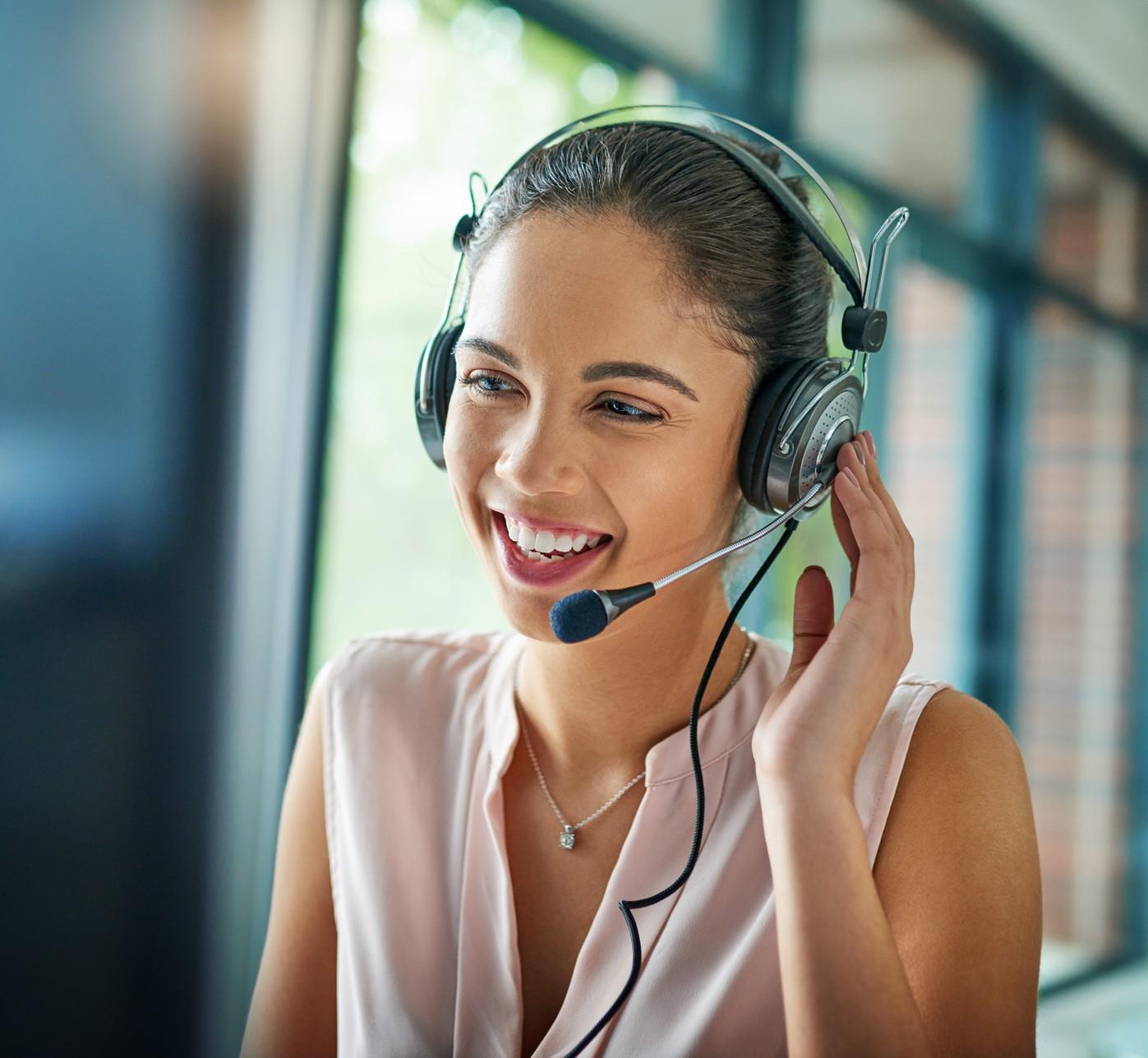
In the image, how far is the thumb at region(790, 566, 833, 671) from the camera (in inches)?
44.9

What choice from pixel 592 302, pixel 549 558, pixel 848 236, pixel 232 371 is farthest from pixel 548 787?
pixel 232 371

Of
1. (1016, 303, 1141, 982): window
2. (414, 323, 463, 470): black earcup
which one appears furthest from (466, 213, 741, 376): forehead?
(1016, 303, 1141, 982): window

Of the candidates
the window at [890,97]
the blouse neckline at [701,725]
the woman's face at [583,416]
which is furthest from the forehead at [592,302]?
the window at [890,97]

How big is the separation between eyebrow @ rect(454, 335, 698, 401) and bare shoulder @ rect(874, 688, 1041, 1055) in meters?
0.41

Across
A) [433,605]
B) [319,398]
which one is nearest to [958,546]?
[433,605]

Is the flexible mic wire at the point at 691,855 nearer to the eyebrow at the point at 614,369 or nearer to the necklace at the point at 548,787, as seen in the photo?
the necklace at the point at 548,787

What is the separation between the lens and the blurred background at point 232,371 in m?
1.93

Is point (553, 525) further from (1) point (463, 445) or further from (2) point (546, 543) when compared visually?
(1) point (463, 445)

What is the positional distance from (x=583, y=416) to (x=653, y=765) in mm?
385

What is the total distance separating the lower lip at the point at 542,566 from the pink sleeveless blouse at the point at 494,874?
0.79ft

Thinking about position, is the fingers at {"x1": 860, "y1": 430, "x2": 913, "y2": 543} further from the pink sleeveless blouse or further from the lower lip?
the lower lip

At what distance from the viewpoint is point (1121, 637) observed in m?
4.30

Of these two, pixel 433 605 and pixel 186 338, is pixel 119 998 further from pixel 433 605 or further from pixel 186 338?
pixel 186 338

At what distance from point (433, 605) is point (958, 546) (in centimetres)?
220
